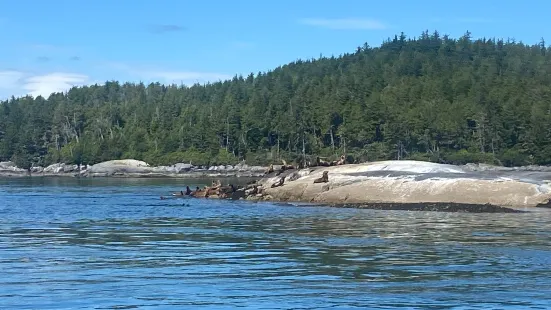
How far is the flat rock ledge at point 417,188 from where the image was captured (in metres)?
52.1

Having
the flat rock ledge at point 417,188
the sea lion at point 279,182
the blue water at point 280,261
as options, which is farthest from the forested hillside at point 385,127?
the blue water at point 280,261

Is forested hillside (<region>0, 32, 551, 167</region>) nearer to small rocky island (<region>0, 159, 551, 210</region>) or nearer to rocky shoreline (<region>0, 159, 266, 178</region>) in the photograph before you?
rocky shoreline (<region>0, 159, 266, 178</region>)

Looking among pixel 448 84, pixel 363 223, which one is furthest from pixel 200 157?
pixel 363 223

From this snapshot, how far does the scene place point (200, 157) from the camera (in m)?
177

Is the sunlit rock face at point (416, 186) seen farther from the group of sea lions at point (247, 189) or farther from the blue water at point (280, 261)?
the blue water at point (280, 261)

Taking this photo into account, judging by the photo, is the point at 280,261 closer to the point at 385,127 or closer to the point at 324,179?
the point at 324,179

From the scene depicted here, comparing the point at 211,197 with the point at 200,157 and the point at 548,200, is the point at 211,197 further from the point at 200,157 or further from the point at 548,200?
the point at 200,157

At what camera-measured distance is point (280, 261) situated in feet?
89.6

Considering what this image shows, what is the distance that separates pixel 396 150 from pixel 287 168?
90.2 m

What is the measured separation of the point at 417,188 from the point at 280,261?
28786 millimetres

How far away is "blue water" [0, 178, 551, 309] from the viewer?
20188 millimetres

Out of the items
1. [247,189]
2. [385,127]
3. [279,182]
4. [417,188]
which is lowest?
[247,189]

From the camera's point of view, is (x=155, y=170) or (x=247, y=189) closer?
(x=247, y=189)

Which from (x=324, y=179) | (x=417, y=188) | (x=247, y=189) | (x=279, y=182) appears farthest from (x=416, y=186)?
(x=247, y=189)
